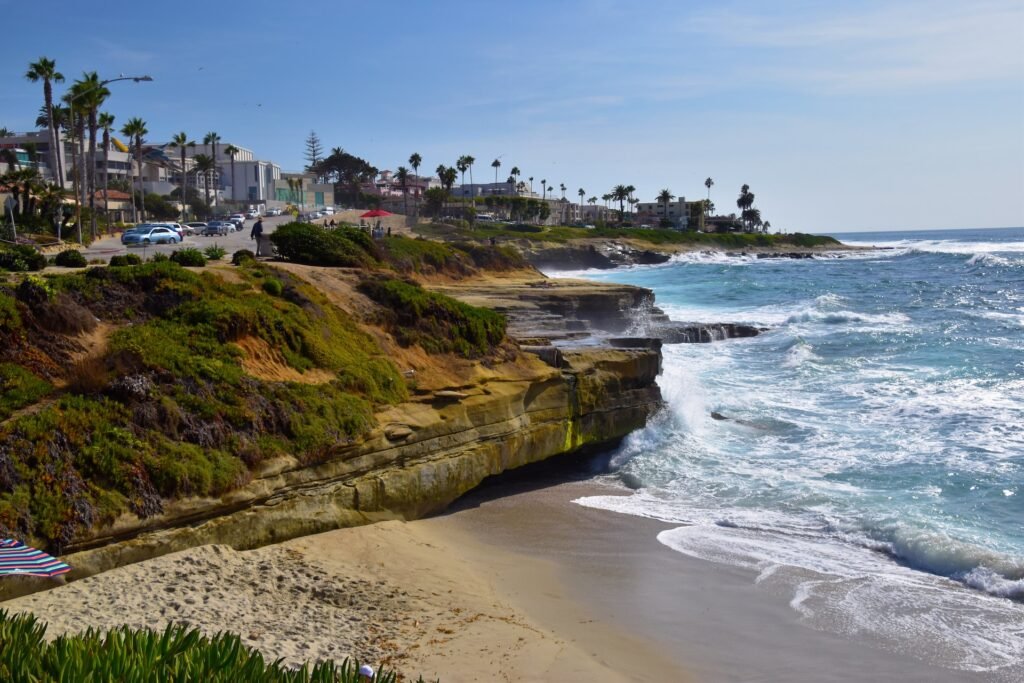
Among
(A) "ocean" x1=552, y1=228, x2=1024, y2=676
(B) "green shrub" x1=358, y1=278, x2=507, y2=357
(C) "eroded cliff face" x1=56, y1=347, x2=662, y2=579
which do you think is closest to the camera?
(C) "eroded cliff face" x1=56, y1=347, x2=662, y2=579

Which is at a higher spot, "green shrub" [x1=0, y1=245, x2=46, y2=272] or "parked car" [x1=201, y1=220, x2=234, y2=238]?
"parked car" [x1=201, y1=220, x2=234, y2=238]

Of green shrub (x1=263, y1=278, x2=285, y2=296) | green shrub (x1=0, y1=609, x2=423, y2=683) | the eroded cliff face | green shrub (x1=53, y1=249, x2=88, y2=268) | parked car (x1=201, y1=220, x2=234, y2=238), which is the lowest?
the eroded cliff face

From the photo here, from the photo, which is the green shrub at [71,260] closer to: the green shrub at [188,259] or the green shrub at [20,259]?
the green shrub at [20,259]

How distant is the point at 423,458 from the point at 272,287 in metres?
5.26

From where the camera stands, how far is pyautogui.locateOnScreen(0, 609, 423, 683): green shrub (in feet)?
18.5

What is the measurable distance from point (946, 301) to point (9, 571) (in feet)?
171

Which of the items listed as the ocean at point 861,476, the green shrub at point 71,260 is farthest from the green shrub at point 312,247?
the ocean at point 861,476

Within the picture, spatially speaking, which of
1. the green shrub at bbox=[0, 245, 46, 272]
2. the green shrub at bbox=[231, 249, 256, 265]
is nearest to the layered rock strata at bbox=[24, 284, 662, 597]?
the green shrub at bbox=[231, 249, 256, 265]

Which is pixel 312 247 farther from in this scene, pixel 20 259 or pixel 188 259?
pixel 20 259

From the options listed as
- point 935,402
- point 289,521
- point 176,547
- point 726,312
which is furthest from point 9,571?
point 726,312

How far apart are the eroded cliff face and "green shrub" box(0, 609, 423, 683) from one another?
151 inches

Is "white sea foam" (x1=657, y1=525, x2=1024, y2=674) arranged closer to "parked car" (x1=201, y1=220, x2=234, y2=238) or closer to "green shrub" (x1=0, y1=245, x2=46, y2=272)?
"green shrub" (x1=0, y1=245, x2=46, y2=272)

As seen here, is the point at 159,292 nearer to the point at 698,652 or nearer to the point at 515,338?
the point at 515,338

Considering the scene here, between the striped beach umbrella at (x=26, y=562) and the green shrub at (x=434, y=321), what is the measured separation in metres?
9.26
